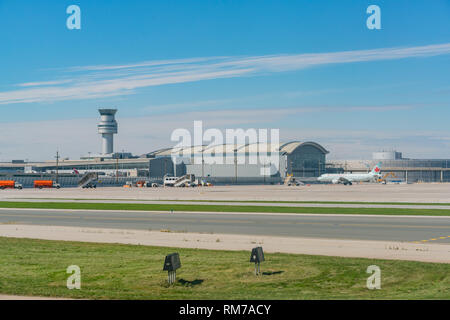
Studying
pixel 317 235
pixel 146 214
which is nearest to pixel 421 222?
pixel 317 235

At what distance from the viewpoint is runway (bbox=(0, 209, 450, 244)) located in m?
29.2

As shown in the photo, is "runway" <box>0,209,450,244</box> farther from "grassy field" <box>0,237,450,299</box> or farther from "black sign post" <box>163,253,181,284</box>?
"black sign post" <box>163,253,181,284</box>

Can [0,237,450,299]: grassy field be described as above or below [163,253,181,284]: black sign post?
below

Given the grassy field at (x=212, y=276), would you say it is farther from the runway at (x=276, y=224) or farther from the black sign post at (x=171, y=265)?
the runway at (x=276, y=224)

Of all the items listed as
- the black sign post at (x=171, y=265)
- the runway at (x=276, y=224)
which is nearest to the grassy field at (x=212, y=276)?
the black sign post at (x=171, y=265)

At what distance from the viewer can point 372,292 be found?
577 inches

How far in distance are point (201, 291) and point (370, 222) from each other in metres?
23.8

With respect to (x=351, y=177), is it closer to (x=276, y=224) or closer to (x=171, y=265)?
(x=276, y=224)

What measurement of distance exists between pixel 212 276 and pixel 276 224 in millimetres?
→ 18587

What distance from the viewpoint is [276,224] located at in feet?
116

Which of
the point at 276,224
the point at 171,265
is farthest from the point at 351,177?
the point at 171,265

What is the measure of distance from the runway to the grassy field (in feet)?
28.2

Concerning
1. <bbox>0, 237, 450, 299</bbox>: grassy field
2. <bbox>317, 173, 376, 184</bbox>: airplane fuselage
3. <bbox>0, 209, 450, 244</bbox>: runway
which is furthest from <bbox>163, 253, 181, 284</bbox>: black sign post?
<bbox>317, 173, 376, 184</bbox>: airplane fuselage

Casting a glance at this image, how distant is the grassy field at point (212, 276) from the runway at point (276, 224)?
8588mm
